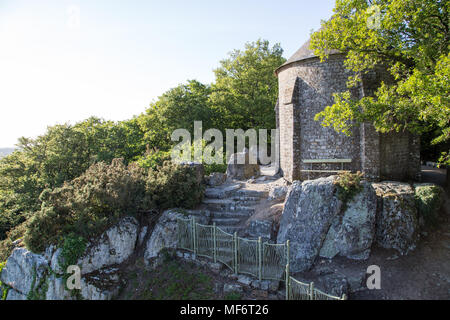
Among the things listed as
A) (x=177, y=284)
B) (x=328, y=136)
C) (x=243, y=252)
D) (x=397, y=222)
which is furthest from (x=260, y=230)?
(x=328, y=136)

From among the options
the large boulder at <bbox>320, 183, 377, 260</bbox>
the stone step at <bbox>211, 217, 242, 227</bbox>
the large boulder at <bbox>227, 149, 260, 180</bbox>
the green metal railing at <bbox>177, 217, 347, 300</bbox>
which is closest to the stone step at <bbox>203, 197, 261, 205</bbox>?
the stone step at <bbox>211, 217, 242, 227</bbox>

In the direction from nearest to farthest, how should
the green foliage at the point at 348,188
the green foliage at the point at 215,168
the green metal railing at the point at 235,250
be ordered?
the green metal railing at the point at 235,250 < the green foliage at the point at 348,188 < the green foliage at the point at 215,168

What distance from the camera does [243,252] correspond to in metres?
9.45

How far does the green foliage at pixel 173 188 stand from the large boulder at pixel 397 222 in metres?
7.50

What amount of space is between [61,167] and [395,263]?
20.3 meters

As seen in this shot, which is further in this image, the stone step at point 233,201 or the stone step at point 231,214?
the stone step at point 233,201

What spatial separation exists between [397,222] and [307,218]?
A: 329cm

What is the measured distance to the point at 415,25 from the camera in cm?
977

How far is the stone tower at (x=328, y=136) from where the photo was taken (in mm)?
12742

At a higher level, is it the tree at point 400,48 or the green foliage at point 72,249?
the tree at point 400,48

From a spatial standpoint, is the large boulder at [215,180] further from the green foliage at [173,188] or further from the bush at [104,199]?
the green foliage at [173,188]

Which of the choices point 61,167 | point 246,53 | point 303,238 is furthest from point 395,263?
point 246,53

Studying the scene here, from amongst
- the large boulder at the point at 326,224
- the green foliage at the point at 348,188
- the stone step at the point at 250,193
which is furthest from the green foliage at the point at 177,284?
the green foliage at the point at 348,188

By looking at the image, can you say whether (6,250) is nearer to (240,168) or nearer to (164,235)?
(164,235)
